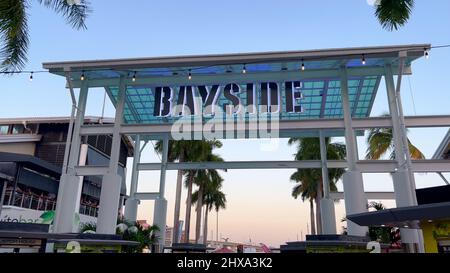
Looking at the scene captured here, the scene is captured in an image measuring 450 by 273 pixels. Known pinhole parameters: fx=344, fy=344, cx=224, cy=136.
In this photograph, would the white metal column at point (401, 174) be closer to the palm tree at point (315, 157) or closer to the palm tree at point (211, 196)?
the palm tree at point (315, 157)

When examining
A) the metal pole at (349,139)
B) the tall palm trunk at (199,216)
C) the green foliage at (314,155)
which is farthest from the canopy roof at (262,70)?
the tall palm trunk at (199,216)

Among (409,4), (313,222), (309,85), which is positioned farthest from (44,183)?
(313,222)

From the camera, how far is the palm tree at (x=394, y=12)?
37.8 ft

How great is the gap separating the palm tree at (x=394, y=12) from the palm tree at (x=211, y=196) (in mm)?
40046

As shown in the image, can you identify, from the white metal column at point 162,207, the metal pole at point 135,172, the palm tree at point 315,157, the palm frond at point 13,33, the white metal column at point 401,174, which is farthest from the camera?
the palm tree at point 315,157

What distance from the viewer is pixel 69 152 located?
2181cm

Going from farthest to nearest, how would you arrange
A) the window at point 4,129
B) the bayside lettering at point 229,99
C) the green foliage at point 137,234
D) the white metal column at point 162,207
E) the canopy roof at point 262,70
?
the window at point 4,129 < the white metal column at point 162,207 < the green foliage at point 137,234 < the bayside lettering at point 229,99 < the canopy roof at point 262,70

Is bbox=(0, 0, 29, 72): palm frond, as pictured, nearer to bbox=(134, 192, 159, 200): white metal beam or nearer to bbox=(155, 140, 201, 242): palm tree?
bbox=(134, 192, 159, 200): white metal beam

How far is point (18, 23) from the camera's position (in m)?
11.7

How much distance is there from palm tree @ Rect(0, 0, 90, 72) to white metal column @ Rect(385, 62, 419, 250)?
15946mm

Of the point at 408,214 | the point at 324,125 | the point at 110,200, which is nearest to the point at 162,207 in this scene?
the point at 110,200
